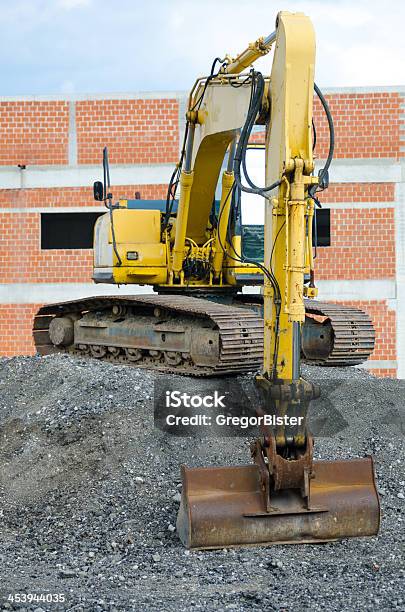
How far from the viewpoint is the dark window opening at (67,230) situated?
16672 mm

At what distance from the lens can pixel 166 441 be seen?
318 inches

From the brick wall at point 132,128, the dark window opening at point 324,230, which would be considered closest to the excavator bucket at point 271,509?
the dark window opening at point 324,230

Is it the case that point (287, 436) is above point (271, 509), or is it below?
above

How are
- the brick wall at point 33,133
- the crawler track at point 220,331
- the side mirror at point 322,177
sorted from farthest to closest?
1. the brick wall at point 33,133
2. the crawler track at point 220,331
3. the side mirror at point 322,177

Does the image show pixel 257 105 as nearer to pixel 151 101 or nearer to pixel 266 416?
pixel 266 416

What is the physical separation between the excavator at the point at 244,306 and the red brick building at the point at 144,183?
4.32m

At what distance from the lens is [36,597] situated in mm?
5008

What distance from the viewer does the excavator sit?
19.6 feet

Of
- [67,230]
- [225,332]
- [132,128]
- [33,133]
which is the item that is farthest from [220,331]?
[33,133]

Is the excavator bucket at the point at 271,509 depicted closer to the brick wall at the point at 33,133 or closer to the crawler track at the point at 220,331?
the crawler track at the point at 220,331

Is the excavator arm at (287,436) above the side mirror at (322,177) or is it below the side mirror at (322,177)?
below

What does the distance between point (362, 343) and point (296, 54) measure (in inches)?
186

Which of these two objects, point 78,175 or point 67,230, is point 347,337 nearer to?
point 78,175

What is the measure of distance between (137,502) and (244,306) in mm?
4440
